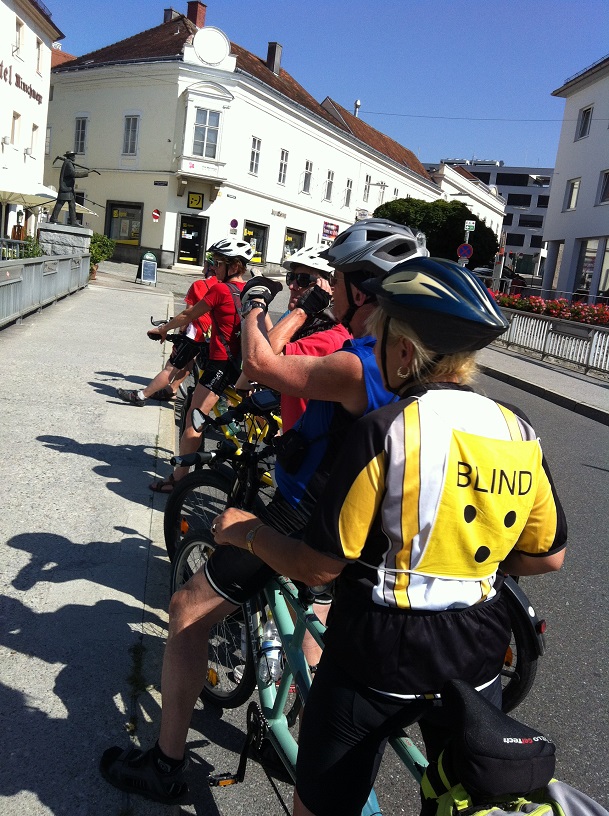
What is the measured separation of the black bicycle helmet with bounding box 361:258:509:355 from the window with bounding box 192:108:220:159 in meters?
39.2

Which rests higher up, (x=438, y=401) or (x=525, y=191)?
(x=525, y=191)

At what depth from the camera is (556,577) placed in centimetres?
513

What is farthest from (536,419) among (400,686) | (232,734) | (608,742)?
(400,686)

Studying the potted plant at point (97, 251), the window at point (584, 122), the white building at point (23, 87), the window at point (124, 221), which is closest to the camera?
the potted plant at point (97, 251)

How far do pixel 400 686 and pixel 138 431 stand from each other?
557cm

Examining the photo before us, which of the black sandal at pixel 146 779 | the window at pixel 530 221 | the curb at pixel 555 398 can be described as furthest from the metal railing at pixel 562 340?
the window at pixel 530 221

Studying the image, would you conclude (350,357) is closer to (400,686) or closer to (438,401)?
(438,401)

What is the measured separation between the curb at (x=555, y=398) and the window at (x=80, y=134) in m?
34.0

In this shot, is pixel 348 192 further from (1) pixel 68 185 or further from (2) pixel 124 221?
(1) pixel 68 185

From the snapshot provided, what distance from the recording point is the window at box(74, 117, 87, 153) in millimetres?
42531

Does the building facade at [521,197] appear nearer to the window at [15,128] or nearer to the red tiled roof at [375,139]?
the red tiled roof at [375,139]

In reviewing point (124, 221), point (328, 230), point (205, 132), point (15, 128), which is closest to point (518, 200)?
point (328, 230)

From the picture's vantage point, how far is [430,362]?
5.40 feet

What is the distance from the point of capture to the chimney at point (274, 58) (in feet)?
150
